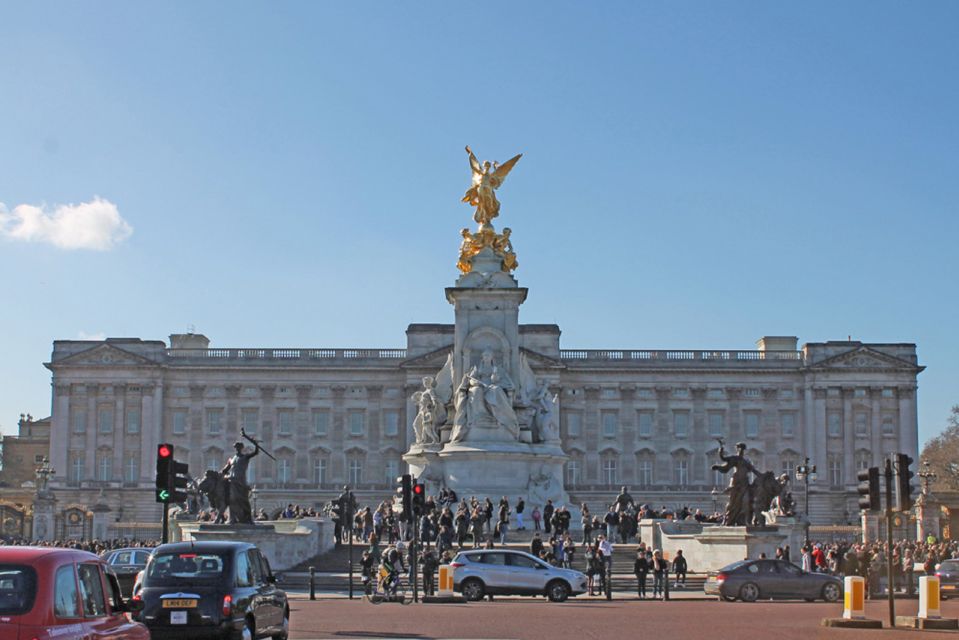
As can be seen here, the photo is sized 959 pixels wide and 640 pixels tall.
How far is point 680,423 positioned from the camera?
113000 mm

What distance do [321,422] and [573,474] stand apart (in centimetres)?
2015

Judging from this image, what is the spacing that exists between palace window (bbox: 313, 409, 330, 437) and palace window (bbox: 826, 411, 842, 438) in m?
39.0

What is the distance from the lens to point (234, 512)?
4316 centimetres

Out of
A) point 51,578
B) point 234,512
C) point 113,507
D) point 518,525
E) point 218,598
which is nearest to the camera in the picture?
point 51,578

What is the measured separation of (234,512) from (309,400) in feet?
231

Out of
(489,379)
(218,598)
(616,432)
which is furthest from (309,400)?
(218,598)

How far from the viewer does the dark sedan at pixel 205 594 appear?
1936 cm

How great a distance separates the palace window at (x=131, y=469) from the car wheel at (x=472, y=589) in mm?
80519

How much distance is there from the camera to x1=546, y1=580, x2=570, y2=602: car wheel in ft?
116

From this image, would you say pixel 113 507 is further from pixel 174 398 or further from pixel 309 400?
pixel 309 400

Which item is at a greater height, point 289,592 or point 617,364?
point 617,364

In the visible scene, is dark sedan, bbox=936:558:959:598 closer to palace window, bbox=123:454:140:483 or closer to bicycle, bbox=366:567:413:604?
bicycle, bbox=366:567:413:604

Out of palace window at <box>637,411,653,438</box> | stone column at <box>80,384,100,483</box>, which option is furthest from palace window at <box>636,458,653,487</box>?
stone column at <box>80,384,100,483</box>

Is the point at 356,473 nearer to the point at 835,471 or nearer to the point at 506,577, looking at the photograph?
the point at 835,471
